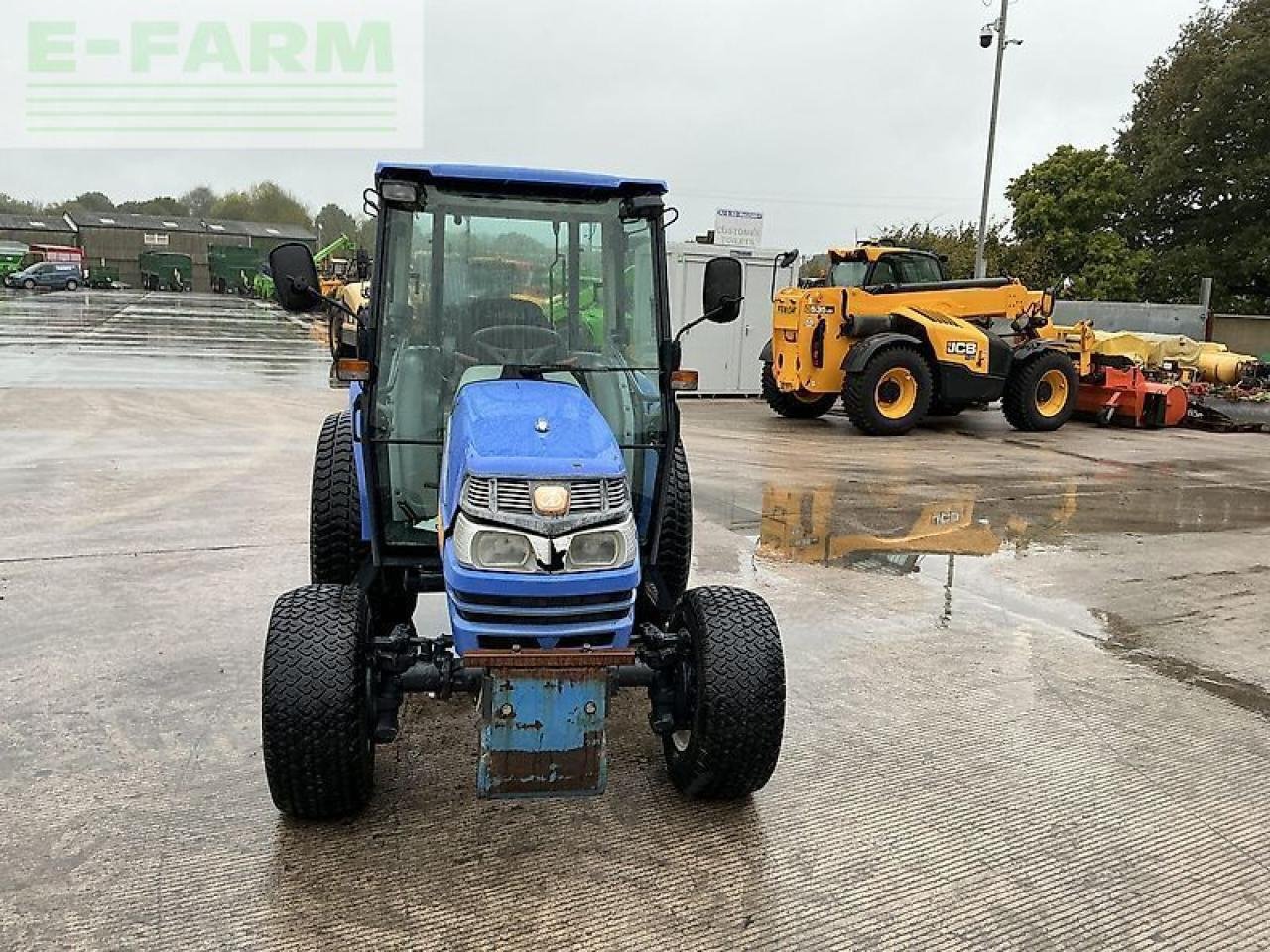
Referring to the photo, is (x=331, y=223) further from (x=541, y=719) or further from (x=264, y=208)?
(x=541, y=719)

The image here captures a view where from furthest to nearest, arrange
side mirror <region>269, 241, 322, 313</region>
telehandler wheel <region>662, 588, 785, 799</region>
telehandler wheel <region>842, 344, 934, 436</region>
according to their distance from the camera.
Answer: telehandler wheel <region>842, 344, 934, 436</region>
side mirror <region>269, 241, 322, 313</region>
telehandler wheel <region>662, 588, 785, 799</region>

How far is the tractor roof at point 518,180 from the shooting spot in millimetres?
3629

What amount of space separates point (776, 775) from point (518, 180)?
2353 millimetres

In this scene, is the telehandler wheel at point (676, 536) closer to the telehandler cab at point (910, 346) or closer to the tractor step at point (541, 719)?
the tractor step at point (541, 719)

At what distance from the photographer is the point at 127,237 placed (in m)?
72.1

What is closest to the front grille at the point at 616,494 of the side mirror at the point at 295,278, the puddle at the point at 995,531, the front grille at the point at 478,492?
the front grille at the point at 478,492

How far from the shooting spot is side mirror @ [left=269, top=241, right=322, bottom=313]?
3.45 m

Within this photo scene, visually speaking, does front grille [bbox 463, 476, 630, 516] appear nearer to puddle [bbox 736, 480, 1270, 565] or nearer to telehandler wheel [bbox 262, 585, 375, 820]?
telehandler wheel [bbox 262, 585, 375, 820]

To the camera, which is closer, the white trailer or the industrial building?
the white trailer

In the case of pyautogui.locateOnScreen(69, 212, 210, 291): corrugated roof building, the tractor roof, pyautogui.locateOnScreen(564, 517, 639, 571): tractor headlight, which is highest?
pyautogui.locateOnScreen(69, 212, 210, 291): corrugated roof building

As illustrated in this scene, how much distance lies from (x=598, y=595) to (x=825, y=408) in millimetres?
12065

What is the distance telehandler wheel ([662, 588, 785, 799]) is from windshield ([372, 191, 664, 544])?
2.50 feet

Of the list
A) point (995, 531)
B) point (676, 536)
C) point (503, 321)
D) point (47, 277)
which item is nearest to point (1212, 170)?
point (995, 531)

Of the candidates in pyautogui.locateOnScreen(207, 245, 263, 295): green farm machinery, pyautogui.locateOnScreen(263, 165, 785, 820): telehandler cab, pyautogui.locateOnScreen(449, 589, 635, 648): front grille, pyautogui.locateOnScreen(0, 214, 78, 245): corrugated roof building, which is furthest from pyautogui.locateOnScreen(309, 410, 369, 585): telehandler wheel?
pyautogui.locateOnScreen(0, 214, 78, 245): corrugated roof building
